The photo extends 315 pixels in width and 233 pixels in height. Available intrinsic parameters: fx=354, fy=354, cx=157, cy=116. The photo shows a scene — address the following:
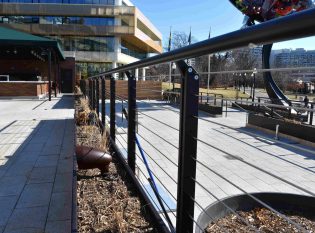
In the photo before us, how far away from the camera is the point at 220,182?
19.6ft

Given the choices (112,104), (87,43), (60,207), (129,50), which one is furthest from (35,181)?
(129,50)

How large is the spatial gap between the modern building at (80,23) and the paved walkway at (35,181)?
43.9 meters

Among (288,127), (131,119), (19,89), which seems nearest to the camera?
(131,119)

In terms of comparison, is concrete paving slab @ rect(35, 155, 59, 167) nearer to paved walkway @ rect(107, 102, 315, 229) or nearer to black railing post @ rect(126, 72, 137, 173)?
paved walkway @ rect(107, 102, 315, 229)

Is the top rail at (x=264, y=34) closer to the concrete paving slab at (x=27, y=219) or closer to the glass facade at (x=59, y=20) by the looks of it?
the concrete paving slab at (x=27, y=219)

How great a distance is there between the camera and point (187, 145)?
2059 mm

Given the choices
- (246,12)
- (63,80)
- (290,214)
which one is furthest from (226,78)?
(63,80)

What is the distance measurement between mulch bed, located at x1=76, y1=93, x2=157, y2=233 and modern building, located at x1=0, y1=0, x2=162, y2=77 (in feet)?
156

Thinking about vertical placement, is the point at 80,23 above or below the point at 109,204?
above

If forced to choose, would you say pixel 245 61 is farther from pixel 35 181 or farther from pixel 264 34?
pixel 264 34

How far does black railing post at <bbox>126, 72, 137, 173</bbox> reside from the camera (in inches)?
145

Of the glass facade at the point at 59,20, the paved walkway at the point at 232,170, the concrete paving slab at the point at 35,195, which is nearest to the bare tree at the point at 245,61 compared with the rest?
the paved walkway at the point at 232,170

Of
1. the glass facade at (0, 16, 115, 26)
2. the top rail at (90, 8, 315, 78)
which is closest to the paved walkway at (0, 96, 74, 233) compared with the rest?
the top rail at (90, 8, 315, 78)

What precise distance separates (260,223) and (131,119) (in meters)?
1.62
